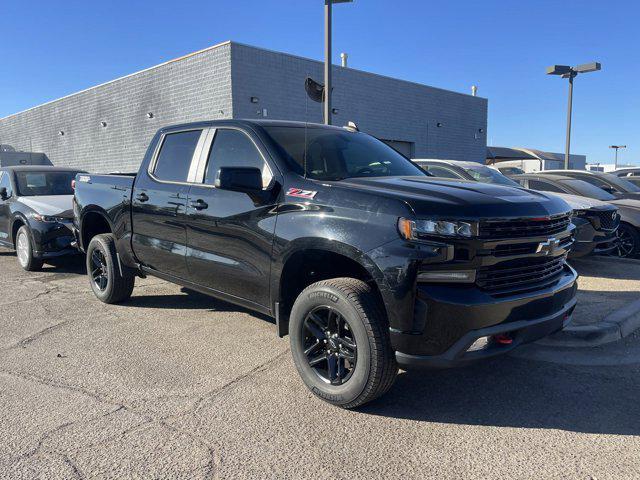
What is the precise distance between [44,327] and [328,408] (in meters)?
3.35

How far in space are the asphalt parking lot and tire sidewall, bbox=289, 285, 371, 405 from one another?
130 mm

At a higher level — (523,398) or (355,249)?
(355,249)

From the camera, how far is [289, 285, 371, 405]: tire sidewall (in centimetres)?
319

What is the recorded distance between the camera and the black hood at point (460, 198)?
3.06m

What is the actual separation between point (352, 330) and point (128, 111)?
20139 millimetres

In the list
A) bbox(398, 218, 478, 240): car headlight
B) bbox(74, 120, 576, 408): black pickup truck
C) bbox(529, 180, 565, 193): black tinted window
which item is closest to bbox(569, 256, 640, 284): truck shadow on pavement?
bbox(529, 180, 565, 193): black tinted window

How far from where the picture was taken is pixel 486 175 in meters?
9.10

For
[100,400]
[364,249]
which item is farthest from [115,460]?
[364,249]

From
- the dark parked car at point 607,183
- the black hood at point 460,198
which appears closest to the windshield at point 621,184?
the dark parked car at point 607,183

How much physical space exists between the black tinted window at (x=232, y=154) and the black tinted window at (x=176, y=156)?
0.34 metres

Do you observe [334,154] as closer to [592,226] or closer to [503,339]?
[503,339]

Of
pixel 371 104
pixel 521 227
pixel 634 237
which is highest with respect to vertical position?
pixel 371 104

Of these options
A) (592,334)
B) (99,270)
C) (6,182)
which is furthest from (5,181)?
(592,334)

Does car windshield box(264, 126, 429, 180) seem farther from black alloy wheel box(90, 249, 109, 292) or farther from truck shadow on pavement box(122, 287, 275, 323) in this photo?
black alloy wheel box(90, 249, 109, 292)
